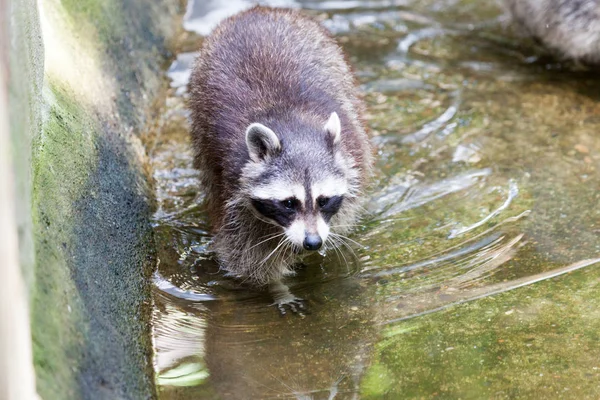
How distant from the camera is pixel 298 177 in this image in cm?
370

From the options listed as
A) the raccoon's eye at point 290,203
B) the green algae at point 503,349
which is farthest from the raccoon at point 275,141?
the green algae at point 503,349

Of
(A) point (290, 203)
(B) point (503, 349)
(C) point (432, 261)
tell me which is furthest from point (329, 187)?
(B) point (503, 349)

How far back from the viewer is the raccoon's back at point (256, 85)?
13.4 ft

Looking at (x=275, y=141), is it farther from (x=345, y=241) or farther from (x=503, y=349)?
(x=503, y=349)

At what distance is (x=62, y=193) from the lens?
11.1 feet

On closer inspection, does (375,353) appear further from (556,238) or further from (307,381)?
(556,238)

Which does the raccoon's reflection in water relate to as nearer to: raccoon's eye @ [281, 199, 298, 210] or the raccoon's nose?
the raccoon's nose

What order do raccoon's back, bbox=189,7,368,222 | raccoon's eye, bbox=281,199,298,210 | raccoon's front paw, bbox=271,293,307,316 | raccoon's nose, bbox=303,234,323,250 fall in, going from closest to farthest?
raccoon's nose, bbox=303,234,323,250, raccoon's eye, bbox=281,199,298,210, raccoon's front paw, bbox=271,293,307,316, raccoon's back, bbox=189,7,368,222

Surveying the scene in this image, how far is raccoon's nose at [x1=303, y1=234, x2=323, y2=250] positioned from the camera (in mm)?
3590

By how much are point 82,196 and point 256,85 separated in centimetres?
108

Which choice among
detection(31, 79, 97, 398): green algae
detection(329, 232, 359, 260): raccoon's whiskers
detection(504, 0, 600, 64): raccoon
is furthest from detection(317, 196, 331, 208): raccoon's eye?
detection(504, 0, 600, 64): raccoon

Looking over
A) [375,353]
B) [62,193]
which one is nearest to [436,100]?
[375,353]

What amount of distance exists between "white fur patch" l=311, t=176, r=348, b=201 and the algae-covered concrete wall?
3.06ft

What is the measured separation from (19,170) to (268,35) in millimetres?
2172
